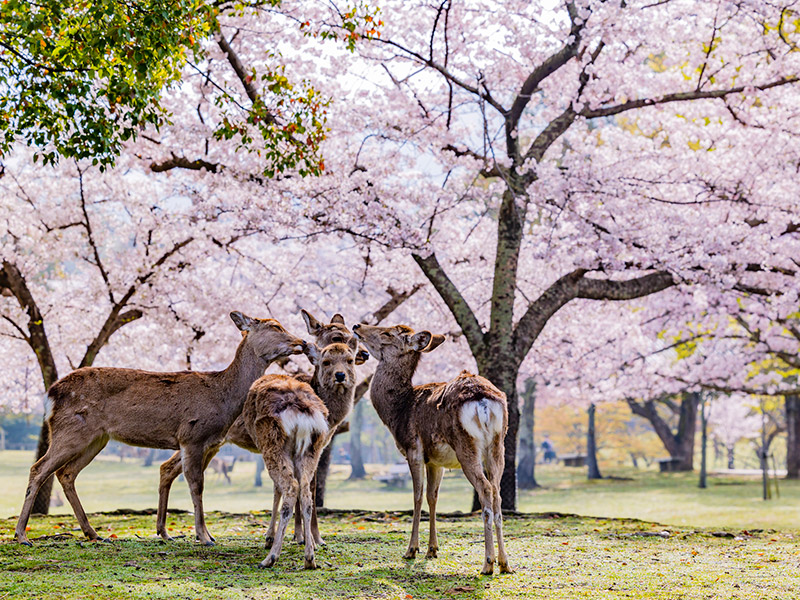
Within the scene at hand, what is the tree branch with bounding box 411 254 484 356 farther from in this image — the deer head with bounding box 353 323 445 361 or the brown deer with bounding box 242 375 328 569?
the brown deer with bounding box 242 375 328 569

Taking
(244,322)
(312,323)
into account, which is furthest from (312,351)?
(244,322)

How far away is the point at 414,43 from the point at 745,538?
868cm

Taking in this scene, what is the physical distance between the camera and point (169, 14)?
633 cm

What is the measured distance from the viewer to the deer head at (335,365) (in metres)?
6.89

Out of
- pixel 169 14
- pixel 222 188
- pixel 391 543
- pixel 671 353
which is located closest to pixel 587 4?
pixel 222 188

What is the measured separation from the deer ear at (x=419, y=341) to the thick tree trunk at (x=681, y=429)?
27749 millimetres

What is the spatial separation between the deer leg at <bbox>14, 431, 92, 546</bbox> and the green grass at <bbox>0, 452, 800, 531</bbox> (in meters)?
11.4

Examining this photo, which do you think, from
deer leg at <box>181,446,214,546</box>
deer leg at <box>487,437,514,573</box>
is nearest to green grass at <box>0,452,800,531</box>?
deer leg at <box>487,437,514,573</box>

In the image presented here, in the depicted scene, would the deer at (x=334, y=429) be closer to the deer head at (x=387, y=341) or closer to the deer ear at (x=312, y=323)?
the deer ear at (x=312, y=323)

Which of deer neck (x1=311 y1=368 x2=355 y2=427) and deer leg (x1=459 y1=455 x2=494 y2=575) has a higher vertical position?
deer neck (x1=311 y1=368 x2=355 y2=427)

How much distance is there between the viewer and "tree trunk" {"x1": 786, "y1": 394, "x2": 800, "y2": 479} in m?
30.4

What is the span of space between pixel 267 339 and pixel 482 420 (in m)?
2.34

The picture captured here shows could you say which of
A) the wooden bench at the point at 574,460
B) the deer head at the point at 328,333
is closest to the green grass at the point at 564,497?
the wooden bench at the point at 574,460

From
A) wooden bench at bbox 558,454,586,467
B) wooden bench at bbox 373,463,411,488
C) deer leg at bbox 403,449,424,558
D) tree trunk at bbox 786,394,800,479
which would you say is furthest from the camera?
wooden bench at bbox 558,454,586,467
